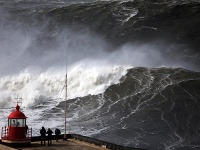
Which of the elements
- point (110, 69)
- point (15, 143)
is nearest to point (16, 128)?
point (15, 143)

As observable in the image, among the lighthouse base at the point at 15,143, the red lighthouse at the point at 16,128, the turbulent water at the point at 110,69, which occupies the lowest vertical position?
the lighthouse base at the point at 15,143

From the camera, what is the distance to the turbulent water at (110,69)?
27.2 m

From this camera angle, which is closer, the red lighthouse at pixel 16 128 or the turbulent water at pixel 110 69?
the red lighthouse at pixel 16 128

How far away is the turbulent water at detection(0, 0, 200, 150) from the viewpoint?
27203mm

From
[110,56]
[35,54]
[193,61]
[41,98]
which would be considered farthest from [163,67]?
[35,54]

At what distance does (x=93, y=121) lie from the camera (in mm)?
28312

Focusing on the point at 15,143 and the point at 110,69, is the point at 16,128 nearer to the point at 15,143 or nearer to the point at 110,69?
the point at 15,143

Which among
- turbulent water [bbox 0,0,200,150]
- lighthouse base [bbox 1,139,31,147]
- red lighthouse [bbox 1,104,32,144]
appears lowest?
lighthouse base [bbox 1,139,31,147]

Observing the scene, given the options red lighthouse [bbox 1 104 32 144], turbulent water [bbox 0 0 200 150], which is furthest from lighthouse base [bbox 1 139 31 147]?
turbulent water [bbox 0 0 200 150]

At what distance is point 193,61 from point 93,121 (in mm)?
11677

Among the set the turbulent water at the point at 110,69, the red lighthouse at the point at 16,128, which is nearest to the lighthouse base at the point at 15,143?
the red lighthouse at the point at 16,128

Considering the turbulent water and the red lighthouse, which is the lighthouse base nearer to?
the red lighthouse

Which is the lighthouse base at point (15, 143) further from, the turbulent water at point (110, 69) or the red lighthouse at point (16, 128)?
the turbulent water at point (110, 69)

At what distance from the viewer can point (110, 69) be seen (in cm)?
3588
